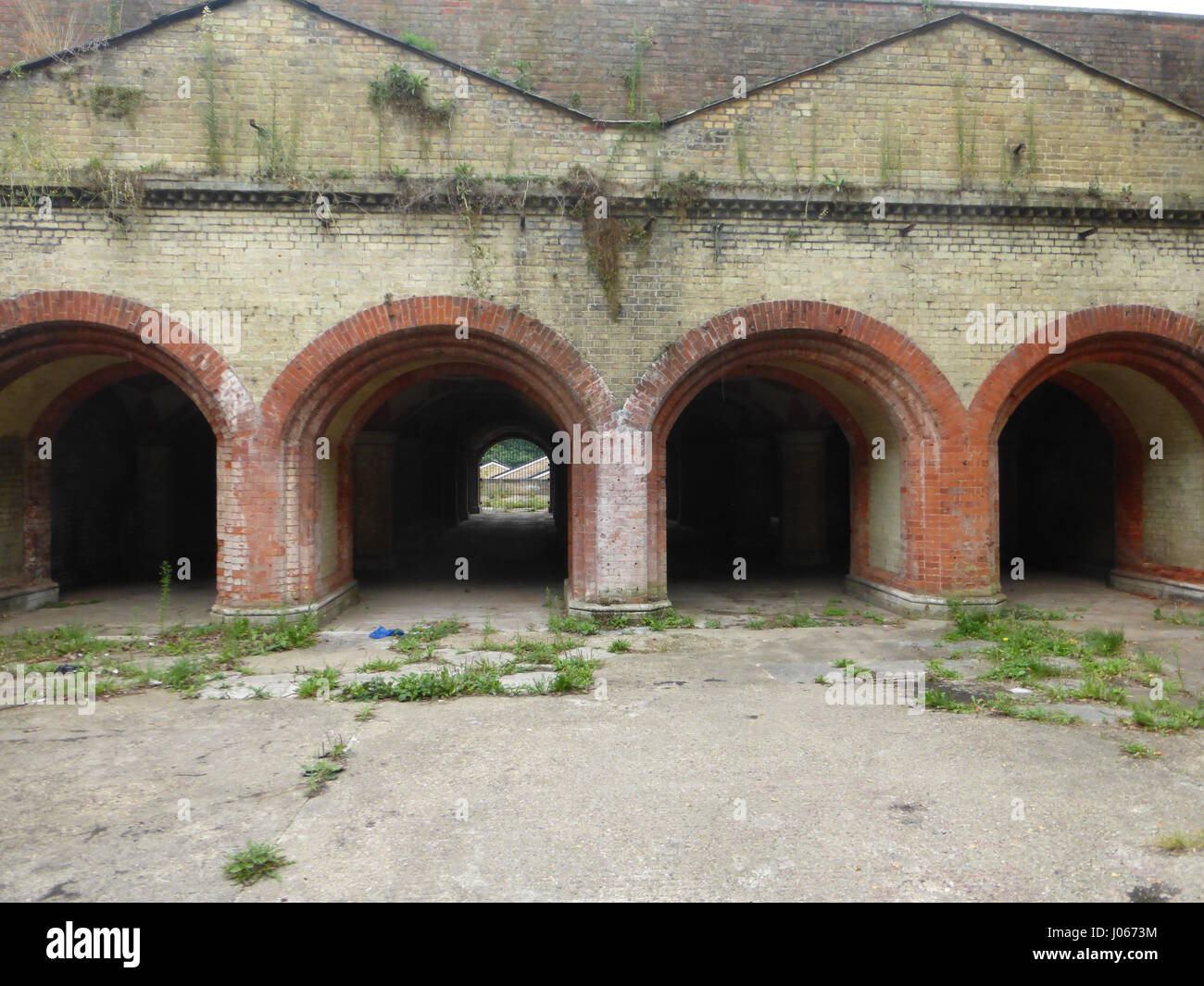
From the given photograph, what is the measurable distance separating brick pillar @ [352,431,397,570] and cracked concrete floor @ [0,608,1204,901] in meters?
7.71

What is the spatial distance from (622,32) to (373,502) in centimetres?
898

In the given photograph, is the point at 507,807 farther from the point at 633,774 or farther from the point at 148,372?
the point at 148,372

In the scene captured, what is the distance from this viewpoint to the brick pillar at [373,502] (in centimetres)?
1385

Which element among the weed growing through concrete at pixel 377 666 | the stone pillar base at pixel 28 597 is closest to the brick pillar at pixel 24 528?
the stone pillar base at pixel 28 597

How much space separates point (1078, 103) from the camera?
361 inches

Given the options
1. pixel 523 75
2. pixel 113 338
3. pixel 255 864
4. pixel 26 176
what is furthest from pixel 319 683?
pixel 523 75

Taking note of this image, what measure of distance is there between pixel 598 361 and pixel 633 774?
5.23 meters

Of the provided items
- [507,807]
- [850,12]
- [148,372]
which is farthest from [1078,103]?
[148,372]

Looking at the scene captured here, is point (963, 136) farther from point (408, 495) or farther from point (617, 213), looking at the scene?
point (408, 495)

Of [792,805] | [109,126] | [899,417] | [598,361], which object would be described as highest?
[109,126]

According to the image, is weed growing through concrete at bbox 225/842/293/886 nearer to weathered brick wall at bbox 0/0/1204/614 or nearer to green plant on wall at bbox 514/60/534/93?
weathered brick wall at bbox 0/0/1204/614

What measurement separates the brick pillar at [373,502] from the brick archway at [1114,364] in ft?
33.0

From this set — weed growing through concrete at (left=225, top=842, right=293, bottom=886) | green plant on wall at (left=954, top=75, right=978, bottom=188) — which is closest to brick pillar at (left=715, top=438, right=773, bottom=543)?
green plant on wall at (left=954, top=75, right=978, bottom=188)
